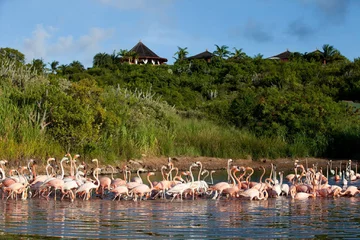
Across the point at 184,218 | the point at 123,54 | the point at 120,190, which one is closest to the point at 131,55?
the point at 123,54

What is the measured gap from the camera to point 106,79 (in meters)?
56.3

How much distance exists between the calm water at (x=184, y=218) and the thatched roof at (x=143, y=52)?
70965 mm

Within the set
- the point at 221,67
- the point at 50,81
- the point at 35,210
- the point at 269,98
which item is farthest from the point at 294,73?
the point at 35,210

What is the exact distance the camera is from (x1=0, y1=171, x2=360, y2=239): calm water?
1138 centimetres

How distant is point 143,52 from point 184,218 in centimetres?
7537

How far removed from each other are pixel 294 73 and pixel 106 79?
16.7 metres

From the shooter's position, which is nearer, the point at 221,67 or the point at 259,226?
the point at 259,226

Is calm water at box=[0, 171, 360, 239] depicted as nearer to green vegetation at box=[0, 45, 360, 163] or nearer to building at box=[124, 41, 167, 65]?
green vegetation at box=[0, 45, 360, 163]

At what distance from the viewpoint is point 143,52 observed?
288 ft

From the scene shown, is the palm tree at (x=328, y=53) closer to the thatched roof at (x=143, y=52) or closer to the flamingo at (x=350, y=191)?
the thatched roof at (x=143, y=52)

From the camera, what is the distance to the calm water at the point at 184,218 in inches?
448

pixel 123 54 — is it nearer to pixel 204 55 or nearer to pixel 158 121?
pixel 204 55

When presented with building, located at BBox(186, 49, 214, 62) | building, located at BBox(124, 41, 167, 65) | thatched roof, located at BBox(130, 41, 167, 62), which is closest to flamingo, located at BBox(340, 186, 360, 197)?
building, located at BBox(186, 49, 214, 62)

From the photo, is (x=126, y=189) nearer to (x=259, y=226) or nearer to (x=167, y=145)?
(x=259, y=226)
